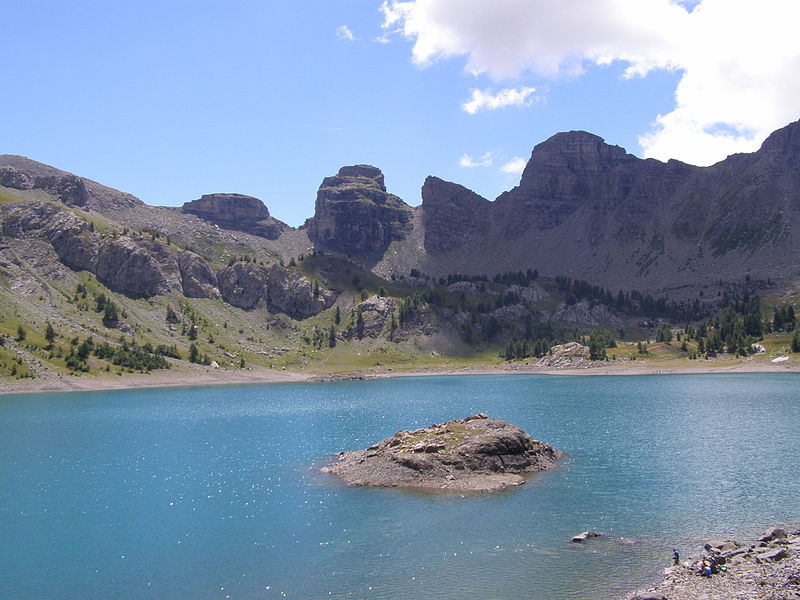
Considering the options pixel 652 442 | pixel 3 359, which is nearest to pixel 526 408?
pixel 652 442

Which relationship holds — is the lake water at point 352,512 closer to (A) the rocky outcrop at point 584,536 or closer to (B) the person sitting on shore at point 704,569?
(A) the rocky outcrop at point 584,536

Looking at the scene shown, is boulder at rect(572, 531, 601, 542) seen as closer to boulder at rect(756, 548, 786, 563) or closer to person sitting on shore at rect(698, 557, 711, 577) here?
person sitting on shore at rect(698, 557, 711, 577)

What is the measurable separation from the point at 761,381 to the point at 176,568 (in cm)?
17010

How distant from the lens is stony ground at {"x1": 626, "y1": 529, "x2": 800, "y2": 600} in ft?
106

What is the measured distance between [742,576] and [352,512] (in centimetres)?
2915

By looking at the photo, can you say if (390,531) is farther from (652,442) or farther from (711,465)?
(652,442)

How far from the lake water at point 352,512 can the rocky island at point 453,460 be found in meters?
2.53

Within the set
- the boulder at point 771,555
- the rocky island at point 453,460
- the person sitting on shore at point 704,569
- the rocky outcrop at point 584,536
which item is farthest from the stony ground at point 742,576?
the rocky island at point 453,460

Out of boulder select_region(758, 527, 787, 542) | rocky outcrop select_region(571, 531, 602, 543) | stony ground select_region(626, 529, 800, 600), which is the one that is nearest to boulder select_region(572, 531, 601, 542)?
rocky outcrop select_region(571, 531, 602, 543)

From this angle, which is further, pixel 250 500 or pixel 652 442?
pixel 652 442

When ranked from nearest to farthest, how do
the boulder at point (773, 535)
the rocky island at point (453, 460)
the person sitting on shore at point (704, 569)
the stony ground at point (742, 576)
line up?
the stony ground at point (742, 576) → the person sitting on shore at point (704, 569) → the boulder at point (773, 535) → the rocky island at point (453, 460)

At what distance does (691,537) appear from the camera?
43.9 metres

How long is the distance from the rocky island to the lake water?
2.53 m

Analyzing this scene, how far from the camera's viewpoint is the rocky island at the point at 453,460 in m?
61.3
